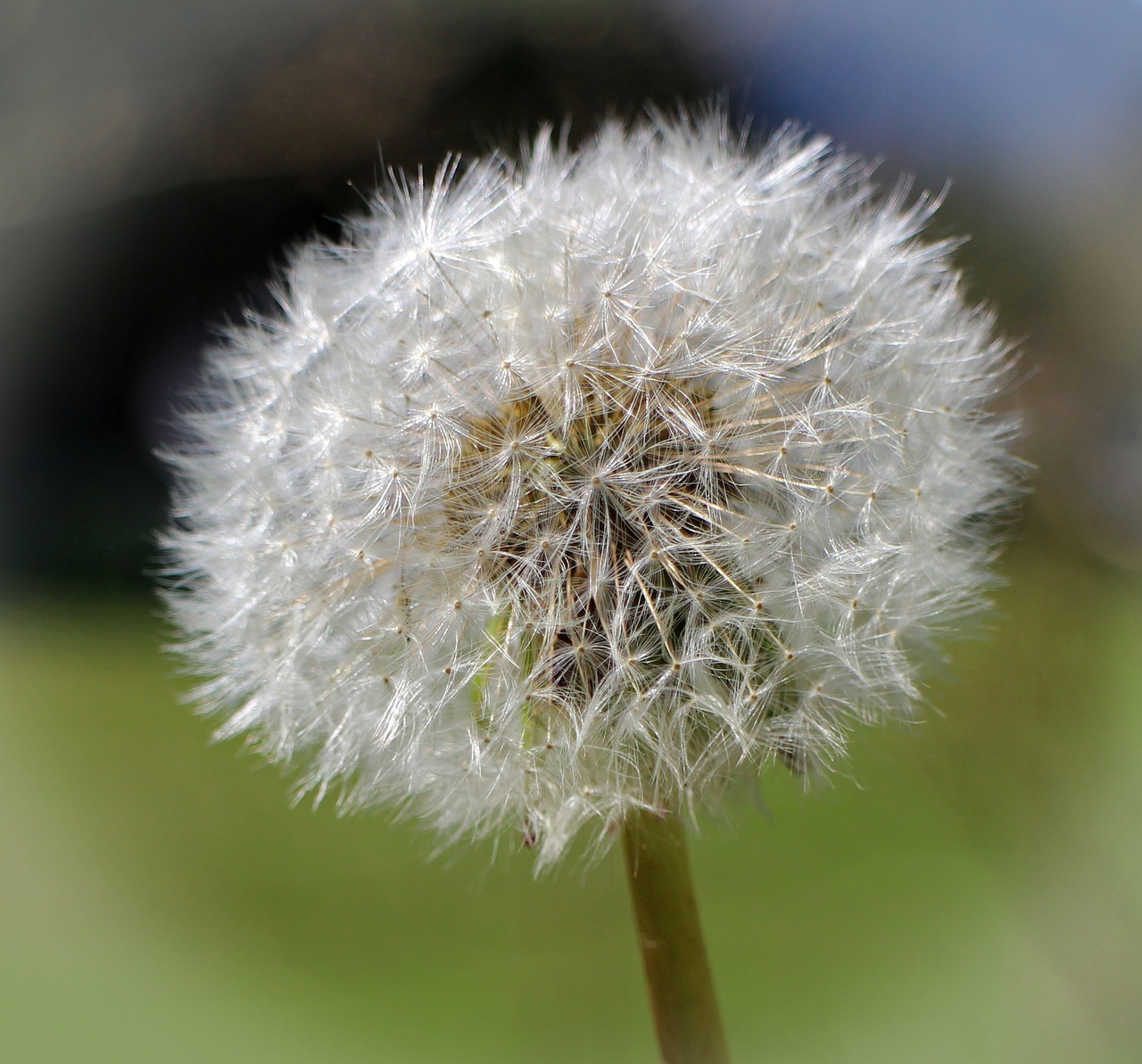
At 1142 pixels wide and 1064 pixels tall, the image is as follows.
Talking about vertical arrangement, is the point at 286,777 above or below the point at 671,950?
above

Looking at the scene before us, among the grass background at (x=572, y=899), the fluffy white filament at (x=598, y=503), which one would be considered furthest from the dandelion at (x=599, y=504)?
the grass background at (x=572, y=899)

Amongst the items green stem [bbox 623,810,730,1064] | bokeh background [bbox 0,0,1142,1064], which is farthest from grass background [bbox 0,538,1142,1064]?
green stem [bbox 623,810,730,1064]

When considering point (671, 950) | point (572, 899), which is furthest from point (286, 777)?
point (671, 950)

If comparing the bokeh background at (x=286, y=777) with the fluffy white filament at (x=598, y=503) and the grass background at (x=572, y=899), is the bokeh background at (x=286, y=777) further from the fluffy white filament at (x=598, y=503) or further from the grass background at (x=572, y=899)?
the fluffy white filament at (x=598, y=503)

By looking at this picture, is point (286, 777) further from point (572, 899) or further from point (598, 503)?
point (598, 503)

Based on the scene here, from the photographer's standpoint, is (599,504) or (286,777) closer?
(599,504)
